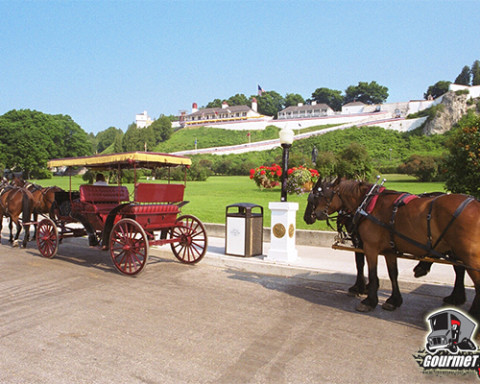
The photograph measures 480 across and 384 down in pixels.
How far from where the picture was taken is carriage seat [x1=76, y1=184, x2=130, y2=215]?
8.66 meters

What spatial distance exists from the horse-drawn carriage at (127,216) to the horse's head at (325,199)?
10.2 feet

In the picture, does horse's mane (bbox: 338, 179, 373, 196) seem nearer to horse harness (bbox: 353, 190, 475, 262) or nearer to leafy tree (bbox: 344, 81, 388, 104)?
horse harness (bbox: 353, 190, 475, 262)

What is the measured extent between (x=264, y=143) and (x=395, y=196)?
78.6m

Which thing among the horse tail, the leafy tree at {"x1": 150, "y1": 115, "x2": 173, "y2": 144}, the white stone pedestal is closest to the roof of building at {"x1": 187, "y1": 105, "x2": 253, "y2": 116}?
the leafy tree at {"x1": 150, "y1": 115, "x2": 173, "y2": 144}

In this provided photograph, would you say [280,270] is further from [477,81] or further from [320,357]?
[477,81]

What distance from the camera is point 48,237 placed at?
9.22 m

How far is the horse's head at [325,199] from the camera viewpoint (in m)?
6.16

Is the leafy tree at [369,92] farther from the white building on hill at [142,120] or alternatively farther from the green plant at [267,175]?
the green plant at [267,175]

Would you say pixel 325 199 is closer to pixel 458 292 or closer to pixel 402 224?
pixel 402 224

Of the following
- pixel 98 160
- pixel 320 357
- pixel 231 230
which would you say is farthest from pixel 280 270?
pixel 98 160

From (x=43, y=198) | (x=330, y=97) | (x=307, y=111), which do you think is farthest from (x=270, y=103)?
(x=43, y=198)

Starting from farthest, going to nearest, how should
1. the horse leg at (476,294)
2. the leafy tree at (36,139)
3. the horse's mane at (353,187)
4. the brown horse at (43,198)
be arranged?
the leafy tree at (36,139)
the brown horse at (43,198)
the horse's mane at (353,187)
the horse leg at (476,294)

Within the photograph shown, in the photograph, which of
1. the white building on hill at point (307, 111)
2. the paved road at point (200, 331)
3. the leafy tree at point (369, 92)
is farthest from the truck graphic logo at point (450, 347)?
the leafy tree at point (369, 92)

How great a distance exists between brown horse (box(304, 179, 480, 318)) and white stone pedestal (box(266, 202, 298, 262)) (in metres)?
2.22
